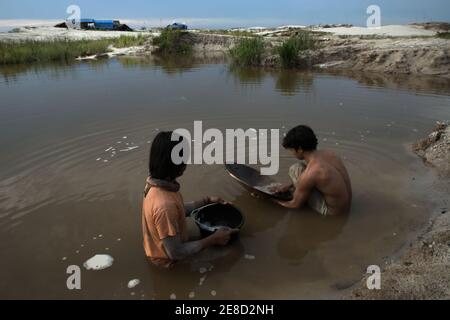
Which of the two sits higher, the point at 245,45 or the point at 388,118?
the point at 245,45

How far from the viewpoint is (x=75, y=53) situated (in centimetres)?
2067

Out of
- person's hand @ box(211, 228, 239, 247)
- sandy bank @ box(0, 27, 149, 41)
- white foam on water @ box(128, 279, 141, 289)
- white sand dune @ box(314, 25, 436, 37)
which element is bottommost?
white foam on water @ box(128, 279, 141, 289)

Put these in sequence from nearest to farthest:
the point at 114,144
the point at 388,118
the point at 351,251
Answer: the point at 351,251, the point at 114,144, the point at 388,118

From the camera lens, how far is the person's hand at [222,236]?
3.52 meters

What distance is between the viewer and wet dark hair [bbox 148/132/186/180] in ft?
9.59

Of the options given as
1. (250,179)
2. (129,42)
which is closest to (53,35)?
(129,42)

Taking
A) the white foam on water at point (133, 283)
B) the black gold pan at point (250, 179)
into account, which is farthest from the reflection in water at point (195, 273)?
the black gold pan at point (250, 179)

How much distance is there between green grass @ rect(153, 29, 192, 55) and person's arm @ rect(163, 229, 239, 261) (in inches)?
831

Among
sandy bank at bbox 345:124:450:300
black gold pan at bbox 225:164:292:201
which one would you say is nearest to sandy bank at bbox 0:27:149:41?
black gold pan at bbox 225:164:292:201

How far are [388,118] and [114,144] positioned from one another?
17.7ft

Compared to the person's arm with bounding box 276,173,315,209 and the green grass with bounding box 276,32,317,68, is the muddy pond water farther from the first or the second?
the green grass with bounding box 276,32,317,68

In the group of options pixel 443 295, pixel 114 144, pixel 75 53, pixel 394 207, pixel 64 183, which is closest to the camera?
pixel 443 295
